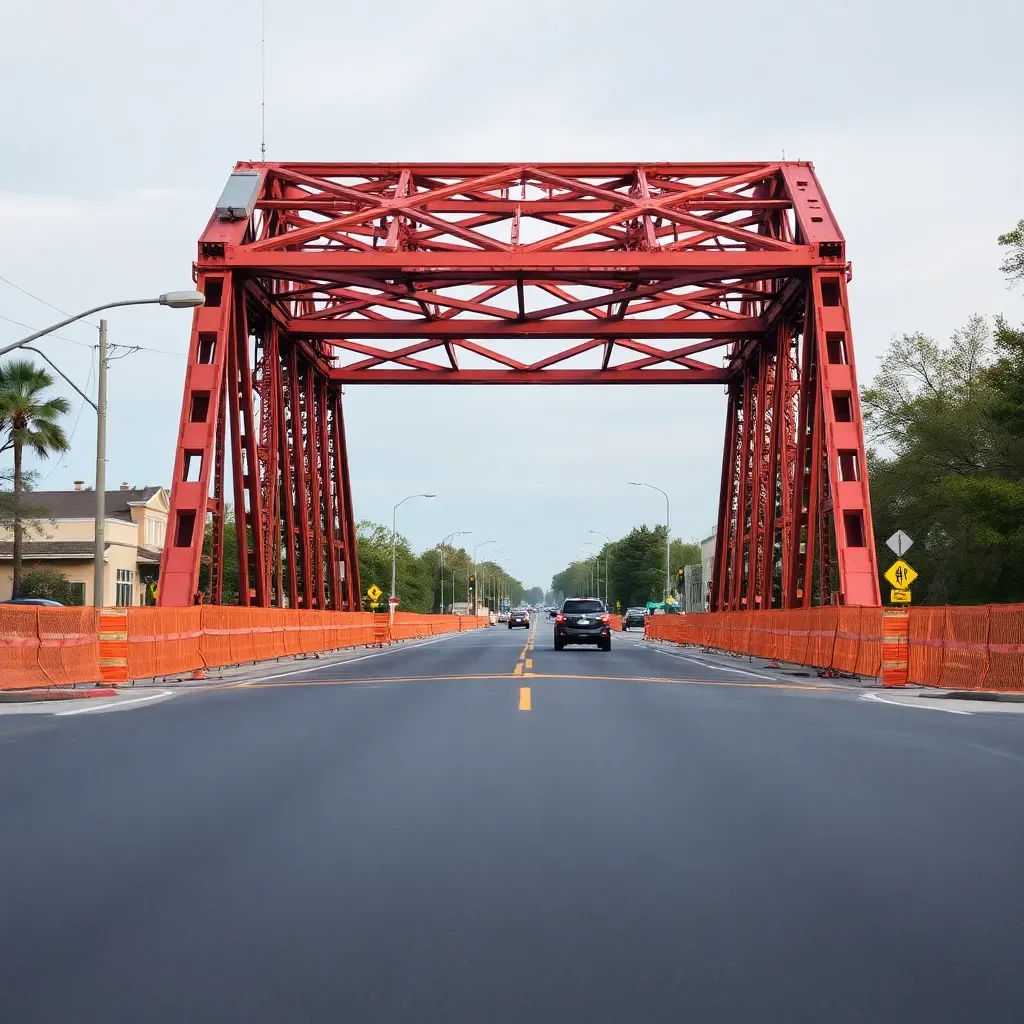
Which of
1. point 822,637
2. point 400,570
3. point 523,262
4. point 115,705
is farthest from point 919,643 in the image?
point 400,570

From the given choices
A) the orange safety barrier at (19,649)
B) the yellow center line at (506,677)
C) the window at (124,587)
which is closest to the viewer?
the orange safety barrier at (19,649)

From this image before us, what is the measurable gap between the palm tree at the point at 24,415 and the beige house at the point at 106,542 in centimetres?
994

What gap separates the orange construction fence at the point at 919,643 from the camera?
20281 mm

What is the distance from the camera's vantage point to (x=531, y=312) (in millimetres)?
34844

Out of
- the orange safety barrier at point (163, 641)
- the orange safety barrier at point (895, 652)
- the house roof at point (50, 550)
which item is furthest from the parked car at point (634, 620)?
the orange safety barrier at point (895, 652)

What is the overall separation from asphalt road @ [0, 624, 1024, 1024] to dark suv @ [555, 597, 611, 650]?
2899cm

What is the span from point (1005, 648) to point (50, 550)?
55.7m

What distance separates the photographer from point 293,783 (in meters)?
9.78

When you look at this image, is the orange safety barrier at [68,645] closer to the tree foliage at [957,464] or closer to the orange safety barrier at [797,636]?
the orange safety barrier at [797,636]

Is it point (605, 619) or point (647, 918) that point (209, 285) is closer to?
point (605, 619)

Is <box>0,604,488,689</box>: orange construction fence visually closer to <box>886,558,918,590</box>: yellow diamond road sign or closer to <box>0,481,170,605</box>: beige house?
<box>886,558,918,590</box>: yellow diamond road sign

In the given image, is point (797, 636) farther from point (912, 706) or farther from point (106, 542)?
point (106, 542)

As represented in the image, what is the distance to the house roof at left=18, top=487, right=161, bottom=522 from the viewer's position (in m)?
73.7

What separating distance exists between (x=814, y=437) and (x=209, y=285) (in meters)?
14.8
